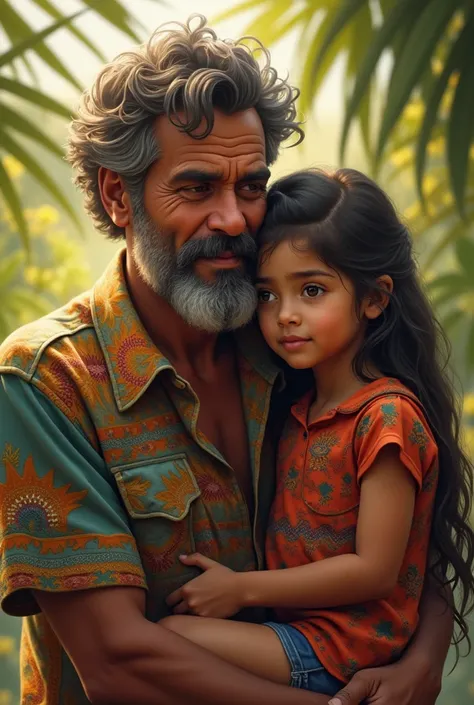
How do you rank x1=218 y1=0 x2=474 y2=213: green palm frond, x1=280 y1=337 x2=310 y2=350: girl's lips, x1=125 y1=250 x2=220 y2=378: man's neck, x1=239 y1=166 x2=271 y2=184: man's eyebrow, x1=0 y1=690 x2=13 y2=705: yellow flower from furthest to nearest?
1. x1=0 y1=690 x2=13 y2=705: yellow flower
2. x1=218 y1=0 x2=474 y2=213: green palm frond
3. x1=125 y1=250 x2=220 y2=378: man's neck
4. x1=239 y1=166 x2=271 y2=184: man's eyebrow
5. x1=280 y1=337 x2=310 y2=350: girl's lips

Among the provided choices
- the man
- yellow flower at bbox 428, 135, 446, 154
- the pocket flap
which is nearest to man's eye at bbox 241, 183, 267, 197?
the man

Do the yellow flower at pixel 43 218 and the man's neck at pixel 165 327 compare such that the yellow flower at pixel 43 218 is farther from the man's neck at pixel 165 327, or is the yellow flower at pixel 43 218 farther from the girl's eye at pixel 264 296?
the girl's eye at pixel 264 296

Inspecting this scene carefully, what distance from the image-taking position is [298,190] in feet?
7.54

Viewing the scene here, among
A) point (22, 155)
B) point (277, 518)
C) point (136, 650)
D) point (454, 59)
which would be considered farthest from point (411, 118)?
point (136, 650)

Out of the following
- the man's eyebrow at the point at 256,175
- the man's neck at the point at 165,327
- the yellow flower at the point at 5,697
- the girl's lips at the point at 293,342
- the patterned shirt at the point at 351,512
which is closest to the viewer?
the patterned shirt at the point at 351,512

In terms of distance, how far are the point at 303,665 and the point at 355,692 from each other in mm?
116

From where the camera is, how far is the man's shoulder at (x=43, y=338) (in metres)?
2.12

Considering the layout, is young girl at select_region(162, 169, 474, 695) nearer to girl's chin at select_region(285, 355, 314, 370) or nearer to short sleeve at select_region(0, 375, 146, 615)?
girl's chin at select_region(285, 355, 314, 370)

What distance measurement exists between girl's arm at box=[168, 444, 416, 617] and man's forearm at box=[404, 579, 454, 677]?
24cm

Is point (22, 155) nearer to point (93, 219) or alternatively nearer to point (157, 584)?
point (93, 219)

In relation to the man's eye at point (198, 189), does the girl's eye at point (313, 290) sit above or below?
below

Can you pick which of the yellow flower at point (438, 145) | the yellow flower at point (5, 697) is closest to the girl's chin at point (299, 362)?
the yellow flower at point (438, 145)

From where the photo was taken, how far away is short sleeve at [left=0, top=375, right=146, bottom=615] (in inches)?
80.3

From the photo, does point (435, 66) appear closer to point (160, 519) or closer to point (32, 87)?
point (32, 87)
